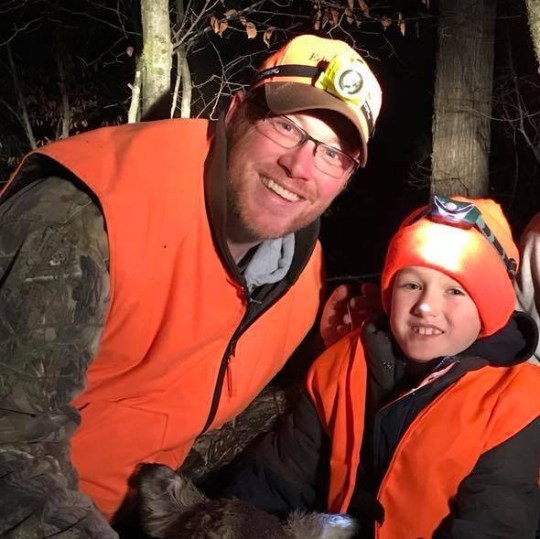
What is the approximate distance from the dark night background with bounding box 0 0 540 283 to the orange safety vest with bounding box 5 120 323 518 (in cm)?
553

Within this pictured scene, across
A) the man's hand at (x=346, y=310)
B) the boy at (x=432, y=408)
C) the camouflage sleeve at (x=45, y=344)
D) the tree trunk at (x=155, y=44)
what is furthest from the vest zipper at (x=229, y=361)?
the tree trunk at (x=155, y=44)

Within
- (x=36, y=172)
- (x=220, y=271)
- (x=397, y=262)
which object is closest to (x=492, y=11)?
(x=397, y=262)

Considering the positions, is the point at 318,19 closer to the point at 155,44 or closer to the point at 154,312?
the point at 155,44

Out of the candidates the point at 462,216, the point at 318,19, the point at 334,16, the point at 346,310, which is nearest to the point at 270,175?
the point at 462,216

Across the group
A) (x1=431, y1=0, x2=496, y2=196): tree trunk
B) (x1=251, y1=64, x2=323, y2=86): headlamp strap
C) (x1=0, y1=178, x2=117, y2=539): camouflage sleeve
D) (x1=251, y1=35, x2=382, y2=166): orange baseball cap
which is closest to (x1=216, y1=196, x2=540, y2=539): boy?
(x1=251, y1=35, x2=382, y2=166): orange baseball cap

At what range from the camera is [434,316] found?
9.45 feet

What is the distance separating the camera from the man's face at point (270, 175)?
9.45 feet

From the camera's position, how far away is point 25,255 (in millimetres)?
2270

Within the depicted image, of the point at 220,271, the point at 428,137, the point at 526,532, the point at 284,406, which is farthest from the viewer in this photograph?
the point at 428,137

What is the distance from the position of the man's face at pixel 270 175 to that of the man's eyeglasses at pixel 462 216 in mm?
527

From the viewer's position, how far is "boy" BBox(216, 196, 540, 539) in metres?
2.74

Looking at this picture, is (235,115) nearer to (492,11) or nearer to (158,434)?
(158,434)

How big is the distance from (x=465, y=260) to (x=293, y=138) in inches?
37.7

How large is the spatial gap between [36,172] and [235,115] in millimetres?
981
